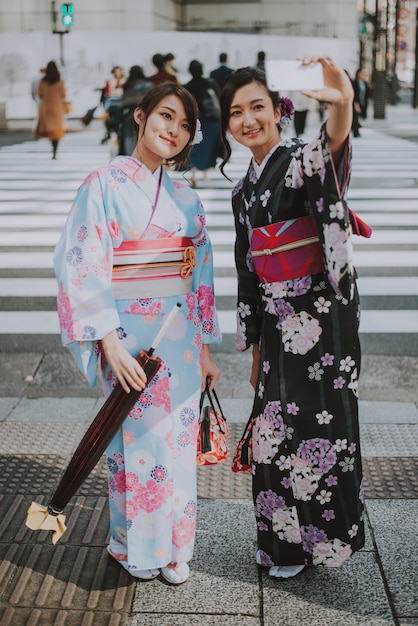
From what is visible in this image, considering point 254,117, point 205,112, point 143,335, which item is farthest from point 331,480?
point 205,112

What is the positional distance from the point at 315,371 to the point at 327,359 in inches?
2.2

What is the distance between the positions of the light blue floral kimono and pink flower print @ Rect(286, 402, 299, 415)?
1.07ft

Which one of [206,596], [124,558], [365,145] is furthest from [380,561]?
[365,145]

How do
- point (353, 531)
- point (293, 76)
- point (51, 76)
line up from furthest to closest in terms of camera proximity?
point (51, 76) < point (353, 531) < point (293, 76)

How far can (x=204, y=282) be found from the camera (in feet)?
9.17

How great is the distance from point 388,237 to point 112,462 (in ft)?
20.5

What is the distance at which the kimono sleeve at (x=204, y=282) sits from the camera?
2.76 metres

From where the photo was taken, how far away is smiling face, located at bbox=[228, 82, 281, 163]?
8.44 ft

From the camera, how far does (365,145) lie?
17.6 meters

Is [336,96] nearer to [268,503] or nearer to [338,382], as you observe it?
[338,382]

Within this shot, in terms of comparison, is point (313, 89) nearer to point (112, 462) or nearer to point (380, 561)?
point (112, 462)

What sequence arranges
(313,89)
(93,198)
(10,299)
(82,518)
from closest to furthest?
1. (313,89)
2. (93,198)
3. (82,518)
4. (10,299)

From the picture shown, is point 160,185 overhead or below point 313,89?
below

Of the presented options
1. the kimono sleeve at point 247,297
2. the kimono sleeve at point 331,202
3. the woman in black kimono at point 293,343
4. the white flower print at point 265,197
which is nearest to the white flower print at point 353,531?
the woman in black kimono at point 293,343
